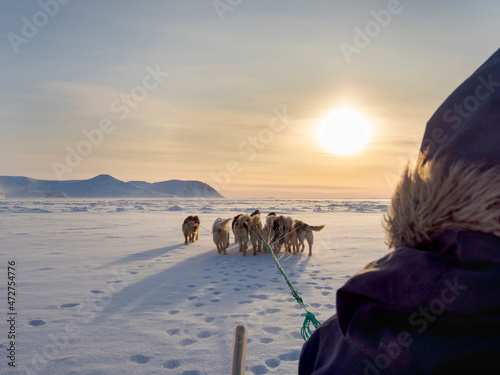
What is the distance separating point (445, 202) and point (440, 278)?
0.70 ft

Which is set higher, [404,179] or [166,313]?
[404,179]

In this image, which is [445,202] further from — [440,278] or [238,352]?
[238,352]

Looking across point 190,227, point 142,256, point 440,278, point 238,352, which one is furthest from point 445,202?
point 190,227

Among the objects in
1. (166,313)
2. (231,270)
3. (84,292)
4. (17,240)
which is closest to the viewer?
(166,313)

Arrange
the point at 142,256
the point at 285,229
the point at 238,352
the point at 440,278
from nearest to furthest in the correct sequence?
1. the point at 440,278
2. the point at 238,352
3. the point at 142,256
4. the point at 285,229

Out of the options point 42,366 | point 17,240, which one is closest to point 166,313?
point 42,366

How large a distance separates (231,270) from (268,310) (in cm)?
287

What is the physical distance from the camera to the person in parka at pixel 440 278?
74 centimetres

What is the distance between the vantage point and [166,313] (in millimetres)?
4508

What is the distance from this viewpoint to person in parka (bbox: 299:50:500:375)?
744mm

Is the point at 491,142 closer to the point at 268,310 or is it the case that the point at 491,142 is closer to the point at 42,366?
the point at 42,366

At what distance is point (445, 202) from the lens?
2.81 ft

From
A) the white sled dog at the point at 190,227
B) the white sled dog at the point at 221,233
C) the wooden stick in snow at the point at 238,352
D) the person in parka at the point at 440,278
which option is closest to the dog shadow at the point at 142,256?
the white sled dog at the point at 190,227

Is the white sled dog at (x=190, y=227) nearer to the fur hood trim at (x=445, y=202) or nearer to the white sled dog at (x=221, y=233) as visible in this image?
the white sled dog at (x=221, y=233)
